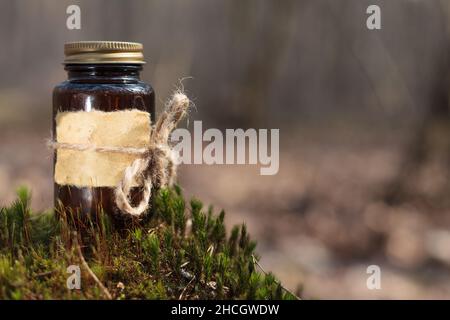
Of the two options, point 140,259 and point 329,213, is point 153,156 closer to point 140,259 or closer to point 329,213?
point 140,259

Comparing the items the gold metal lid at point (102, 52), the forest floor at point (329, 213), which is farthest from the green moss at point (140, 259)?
the forest floor at point (329, 213)

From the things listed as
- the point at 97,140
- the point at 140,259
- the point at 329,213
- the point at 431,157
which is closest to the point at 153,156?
the point at 97,140

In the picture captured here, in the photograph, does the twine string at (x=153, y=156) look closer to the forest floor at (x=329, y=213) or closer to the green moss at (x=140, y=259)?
the green moss at (x=140, y=259)

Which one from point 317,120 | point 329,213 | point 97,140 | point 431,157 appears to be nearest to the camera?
point 97,140

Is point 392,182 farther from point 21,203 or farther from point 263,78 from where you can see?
point 21,203

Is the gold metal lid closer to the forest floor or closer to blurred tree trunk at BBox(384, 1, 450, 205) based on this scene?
the forest floor

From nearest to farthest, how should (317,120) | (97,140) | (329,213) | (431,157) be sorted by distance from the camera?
(97,140)
(329,213)
(431,157)
(317,120)

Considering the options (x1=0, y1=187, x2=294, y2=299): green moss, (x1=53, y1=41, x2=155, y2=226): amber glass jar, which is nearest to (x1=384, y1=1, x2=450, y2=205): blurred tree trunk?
(x1=0, y1=187, x2=294, y2=299): green moss
